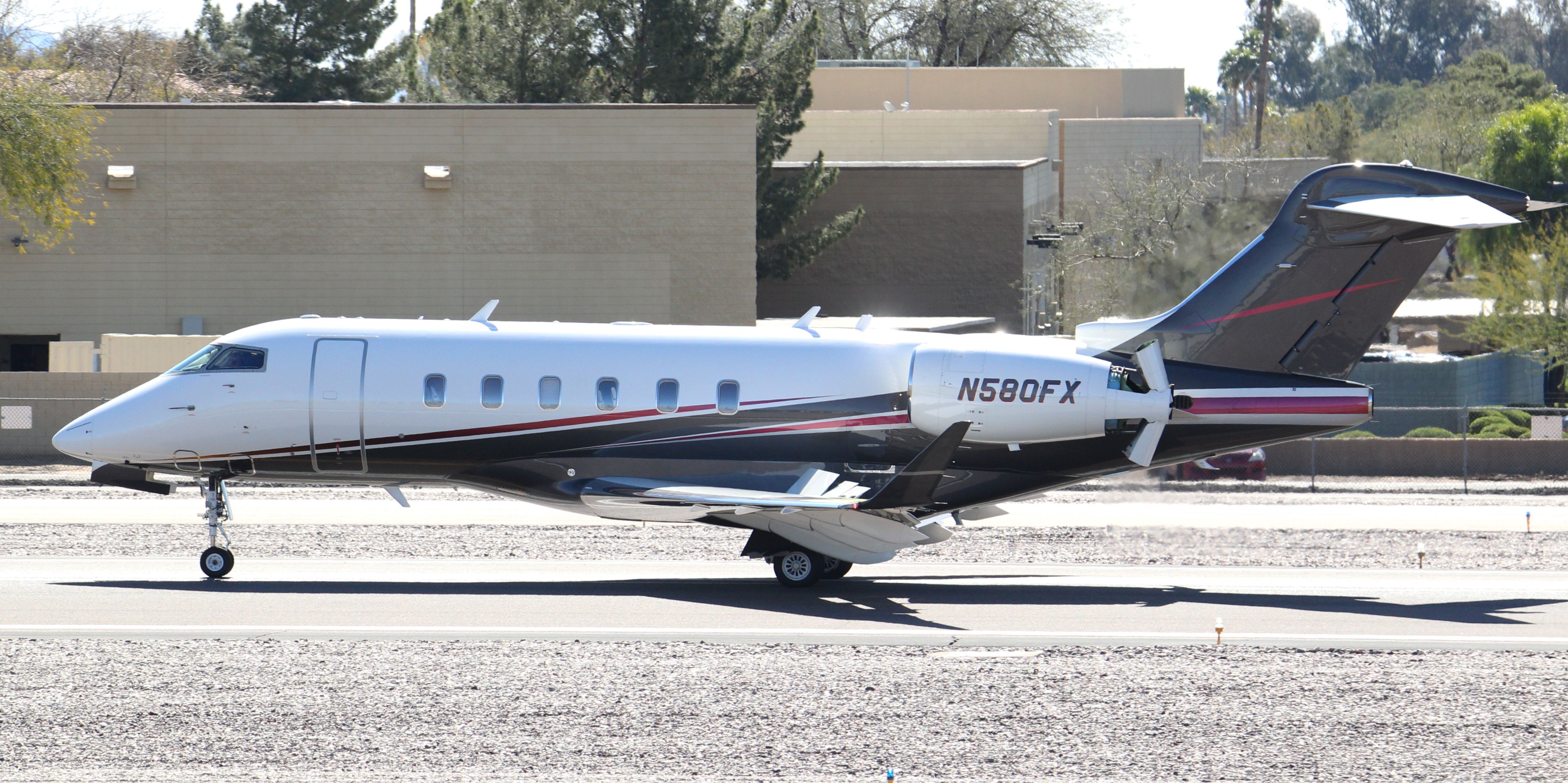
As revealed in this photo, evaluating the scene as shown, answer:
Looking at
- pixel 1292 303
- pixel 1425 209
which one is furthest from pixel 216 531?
pixel 1425 209

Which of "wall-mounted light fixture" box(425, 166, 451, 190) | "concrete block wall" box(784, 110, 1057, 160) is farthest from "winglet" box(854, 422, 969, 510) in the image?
"concrete block wall" box(784, 110, 1057, 160)

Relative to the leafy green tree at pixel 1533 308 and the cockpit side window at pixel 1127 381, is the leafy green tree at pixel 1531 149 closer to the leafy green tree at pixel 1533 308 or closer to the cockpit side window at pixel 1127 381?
the leafy green tree at pixel 1533 308

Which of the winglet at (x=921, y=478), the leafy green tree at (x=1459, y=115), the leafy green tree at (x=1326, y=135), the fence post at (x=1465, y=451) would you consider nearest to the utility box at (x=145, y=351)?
the winglet at (x=921, y=478)

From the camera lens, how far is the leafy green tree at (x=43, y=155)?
35.1 meters

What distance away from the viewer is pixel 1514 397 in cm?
4356

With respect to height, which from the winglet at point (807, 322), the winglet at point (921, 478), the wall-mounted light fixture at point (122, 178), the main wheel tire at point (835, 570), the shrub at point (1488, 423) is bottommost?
the main wheel tire at point (835, 570)

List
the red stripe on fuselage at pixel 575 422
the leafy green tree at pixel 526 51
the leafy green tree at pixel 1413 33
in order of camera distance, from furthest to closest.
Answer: the leafy green tree at pixel 1413 33
the leafy green tree at pixel 526 51
the red stripe on fuselage at pixel 575 422

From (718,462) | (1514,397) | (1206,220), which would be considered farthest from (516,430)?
(1514,397)

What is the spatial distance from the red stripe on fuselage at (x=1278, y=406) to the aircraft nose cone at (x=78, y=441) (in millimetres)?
12252

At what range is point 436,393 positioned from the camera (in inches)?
678

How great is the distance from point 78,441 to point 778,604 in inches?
321

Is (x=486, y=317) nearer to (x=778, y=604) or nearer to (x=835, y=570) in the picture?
(x=835, y=570)

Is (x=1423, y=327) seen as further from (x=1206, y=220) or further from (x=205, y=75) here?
(x=205, y=75)

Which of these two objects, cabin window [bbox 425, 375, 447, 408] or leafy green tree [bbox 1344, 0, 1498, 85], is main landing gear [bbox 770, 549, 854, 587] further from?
leafy green tree [bbox 1344, 0, 1498, 85]
